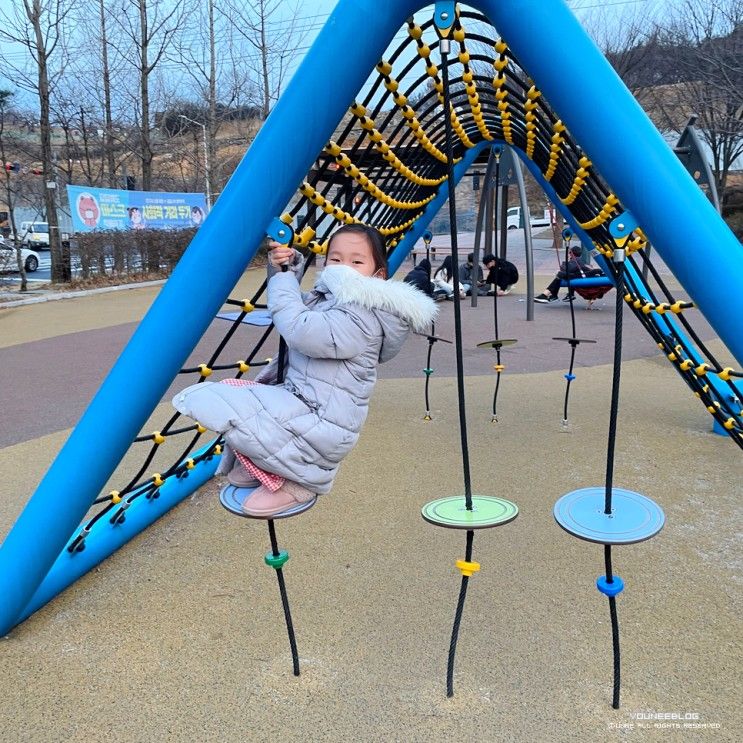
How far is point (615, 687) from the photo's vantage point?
185cm

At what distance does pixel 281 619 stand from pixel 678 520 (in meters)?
1.85

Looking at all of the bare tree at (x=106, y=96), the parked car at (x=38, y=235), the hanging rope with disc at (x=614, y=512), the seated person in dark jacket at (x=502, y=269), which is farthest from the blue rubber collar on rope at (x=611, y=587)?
the parked car at (x=38, y=235)

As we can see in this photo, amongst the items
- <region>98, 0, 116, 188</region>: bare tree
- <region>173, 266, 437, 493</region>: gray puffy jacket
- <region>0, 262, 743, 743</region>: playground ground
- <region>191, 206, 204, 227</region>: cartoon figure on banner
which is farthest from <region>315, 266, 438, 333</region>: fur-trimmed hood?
<region>98, 0, 116, 188</region>: bare tree

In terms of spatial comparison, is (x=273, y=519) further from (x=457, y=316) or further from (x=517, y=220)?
(x=517, y=220)

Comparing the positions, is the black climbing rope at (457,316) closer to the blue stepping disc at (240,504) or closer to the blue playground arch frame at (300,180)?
the blue playground arch frame at (300,180)

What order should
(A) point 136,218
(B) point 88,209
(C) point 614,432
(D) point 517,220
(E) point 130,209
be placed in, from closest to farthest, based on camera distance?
(C) point 614,432 < (B) point 88,209 < (E) point 130,209 < (A) point 136,218 < (D) point 517,220

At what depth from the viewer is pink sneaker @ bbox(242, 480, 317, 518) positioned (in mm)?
1729

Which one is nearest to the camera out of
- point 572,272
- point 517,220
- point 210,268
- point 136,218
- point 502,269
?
point 210,268

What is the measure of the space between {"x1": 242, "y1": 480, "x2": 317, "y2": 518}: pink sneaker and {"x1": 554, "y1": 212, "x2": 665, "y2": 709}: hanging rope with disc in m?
0.65

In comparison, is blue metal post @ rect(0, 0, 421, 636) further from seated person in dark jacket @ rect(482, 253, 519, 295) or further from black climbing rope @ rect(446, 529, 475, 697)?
seated person in dark jacket @ rect(482, 253, 519, 295)

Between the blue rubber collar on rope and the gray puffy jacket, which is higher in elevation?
the gray puffy jacket
